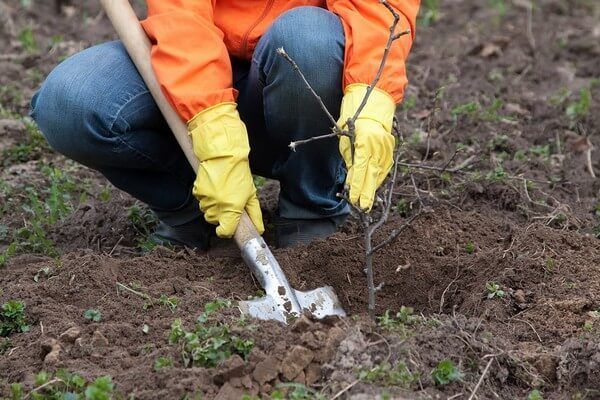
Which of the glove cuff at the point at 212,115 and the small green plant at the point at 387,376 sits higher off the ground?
the glove cuff at the point at 212,115

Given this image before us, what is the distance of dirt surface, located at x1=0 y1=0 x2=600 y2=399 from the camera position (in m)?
2.44

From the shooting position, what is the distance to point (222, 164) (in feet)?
9.73

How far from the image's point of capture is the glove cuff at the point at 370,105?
2857mm

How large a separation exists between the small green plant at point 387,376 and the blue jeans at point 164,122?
3.20ft

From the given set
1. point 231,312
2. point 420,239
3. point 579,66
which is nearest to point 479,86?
point 579,66

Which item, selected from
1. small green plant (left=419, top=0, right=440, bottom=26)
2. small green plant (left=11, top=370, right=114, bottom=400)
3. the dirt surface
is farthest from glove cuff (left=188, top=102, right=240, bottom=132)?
small green plant (left=419, top=0, right=440, bottom=26)

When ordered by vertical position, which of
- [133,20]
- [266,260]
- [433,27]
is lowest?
[433,27]

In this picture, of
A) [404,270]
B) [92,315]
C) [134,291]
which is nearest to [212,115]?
[134,291]

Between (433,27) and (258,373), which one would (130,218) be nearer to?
(258,373)

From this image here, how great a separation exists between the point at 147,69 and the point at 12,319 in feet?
2.75

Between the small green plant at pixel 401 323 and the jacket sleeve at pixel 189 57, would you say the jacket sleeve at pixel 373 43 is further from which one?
the small green plant at pixel 401 323

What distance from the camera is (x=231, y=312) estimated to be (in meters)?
2.71

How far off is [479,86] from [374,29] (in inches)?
81.0


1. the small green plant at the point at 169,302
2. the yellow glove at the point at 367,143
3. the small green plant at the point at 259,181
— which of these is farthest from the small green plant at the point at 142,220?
the yellow glove at the point at 367,143
